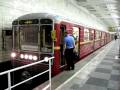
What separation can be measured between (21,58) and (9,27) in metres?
2.31

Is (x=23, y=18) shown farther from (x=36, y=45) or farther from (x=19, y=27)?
(x=36, y=45)

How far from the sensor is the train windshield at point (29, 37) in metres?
7.35

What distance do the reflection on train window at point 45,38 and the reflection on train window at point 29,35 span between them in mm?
232

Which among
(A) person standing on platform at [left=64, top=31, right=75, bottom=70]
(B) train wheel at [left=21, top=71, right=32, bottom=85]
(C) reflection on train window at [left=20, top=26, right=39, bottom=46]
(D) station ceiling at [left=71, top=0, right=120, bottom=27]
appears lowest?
(B) train wheel at [left=21, top=71, right=32, bottom=85]

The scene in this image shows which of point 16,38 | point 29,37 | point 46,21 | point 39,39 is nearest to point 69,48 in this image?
point 39,39

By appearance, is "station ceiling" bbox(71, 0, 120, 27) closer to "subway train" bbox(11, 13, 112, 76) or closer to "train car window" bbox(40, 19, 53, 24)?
"subway train" bbox(11, 13, 112, 76)

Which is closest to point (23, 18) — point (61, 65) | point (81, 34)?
point (61, 65)

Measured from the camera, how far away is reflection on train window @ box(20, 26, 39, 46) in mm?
7348

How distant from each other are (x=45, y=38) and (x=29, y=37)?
716mm

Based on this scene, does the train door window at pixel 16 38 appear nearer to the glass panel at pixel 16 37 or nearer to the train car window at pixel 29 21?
the glass panel at pixel 16 37

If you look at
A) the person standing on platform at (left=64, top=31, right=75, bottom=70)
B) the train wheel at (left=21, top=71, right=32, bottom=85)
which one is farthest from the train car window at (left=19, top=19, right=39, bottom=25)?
the train wheel at (left=21, top=71, right=32, bottom=85)

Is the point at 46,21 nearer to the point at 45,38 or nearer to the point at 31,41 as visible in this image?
the point at 45,38

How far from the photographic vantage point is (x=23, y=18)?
766 cm

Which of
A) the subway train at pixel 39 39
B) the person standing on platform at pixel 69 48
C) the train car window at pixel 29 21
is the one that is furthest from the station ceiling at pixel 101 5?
the train car window at pixel 29 21
